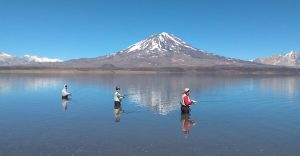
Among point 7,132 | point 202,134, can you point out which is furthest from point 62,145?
point 202,134

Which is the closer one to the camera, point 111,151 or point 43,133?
point 111,151

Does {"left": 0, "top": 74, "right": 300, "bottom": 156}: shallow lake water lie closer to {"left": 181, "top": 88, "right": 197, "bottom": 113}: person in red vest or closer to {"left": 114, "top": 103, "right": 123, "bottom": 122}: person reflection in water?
{"left": 114, "top": 103, "right": 123, "bottom": 122}: person reflection in water

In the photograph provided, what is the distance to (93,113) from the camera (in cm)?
2602

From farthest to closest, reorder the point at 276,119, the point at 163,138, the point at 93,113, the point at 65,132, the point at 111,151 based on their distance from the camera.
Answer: the point at 93,113 < the point at 276,119 < the point at 65,132 < the point at 163,138 < the point at 111,151

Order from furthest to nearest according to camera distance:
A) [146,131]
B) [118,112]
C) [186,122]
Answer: [118,112], [186,122], [146,131]

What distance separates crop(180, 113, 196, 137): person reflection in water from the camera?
64.0ft

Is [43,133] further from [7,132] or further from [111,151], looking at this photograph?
[111,151]

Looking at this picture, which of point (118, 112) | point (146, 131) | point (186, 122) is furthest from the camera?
point (118, 112)

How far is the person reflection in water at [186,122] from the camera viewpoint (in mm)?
19516

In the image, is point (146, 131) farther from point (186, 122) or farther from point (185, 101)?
point (185, 101)

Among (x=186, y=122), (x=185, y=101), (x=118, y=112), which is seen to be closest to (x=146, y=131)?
(x=186, y=122)

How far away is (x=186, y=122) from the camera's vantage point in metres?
22.3

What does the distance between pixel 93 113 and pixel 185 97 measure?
6233 millimetres

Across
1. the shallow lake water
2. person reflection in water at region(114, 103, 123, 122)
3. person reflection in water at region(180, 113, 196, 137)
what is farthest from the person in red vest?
person reflection in water at region(114, 103, 123, 122)
